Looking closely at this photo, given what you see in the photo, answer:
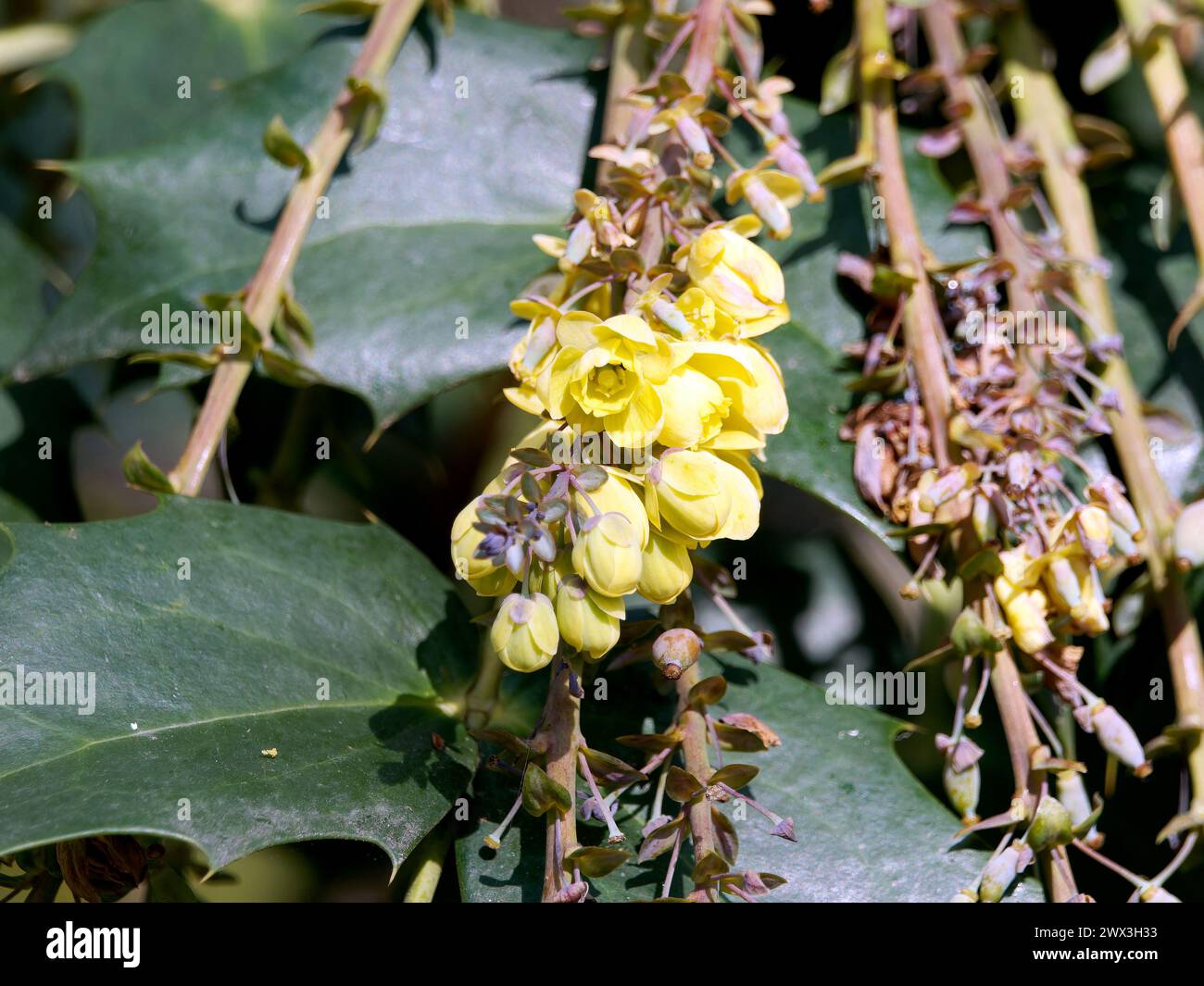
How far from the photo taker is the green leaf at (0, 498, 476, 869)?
52cm

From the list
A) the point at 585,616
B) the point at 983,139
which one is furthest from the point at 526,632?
the point at 983,139

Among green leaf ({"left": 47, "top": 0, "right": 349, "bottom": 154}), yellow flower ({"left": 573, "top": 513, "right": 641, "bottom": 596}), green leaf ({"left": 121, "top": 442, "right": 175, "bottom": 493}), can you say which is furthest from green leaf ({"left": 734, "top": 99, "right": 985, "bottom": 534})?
green leaf ({"left": 47, "top": 0, "right": 349, "bottom": 154})

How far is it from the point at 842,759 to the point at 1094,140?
51 cm

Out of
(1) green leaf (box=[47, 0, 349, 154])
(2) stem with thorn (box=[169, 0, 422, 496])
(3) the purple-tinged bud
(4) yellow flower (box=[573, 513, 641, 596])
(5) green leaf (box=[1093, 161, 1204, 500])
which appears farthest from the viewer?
(1) green leaf (box=[47, 0, 349, 154])

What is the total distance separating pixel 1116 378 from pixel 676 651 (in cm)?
39

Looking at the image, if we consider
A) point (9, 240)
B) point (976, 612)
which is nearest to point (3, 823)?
point (976, 612)

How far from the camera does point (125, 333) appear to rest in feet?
2.53

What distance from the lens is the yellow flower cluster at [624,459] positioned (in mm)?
453

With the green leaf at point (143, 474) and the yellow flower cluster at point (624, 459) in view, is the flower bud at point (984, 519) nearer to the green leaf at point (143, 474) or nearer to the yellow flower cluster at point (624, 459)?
the yellow flower cluster at point (624, 459)

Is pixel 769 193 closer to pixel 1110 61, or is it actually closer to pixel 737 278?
pixel 737 278

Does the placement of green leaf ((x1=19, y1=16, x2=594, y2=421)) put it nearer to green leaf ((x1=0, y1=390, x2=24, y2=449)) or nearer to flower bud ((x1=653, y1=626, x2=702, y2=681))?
green leaf ((x1=0, y1=390, x2=24, y2=449))

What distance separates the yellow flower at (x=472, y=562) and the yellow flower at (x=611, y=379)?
5cm

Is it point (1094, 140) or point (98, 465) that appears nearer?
point (1094, 140)

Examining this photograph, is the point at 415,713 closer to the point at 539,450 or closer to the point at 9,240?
the point at 539,450
